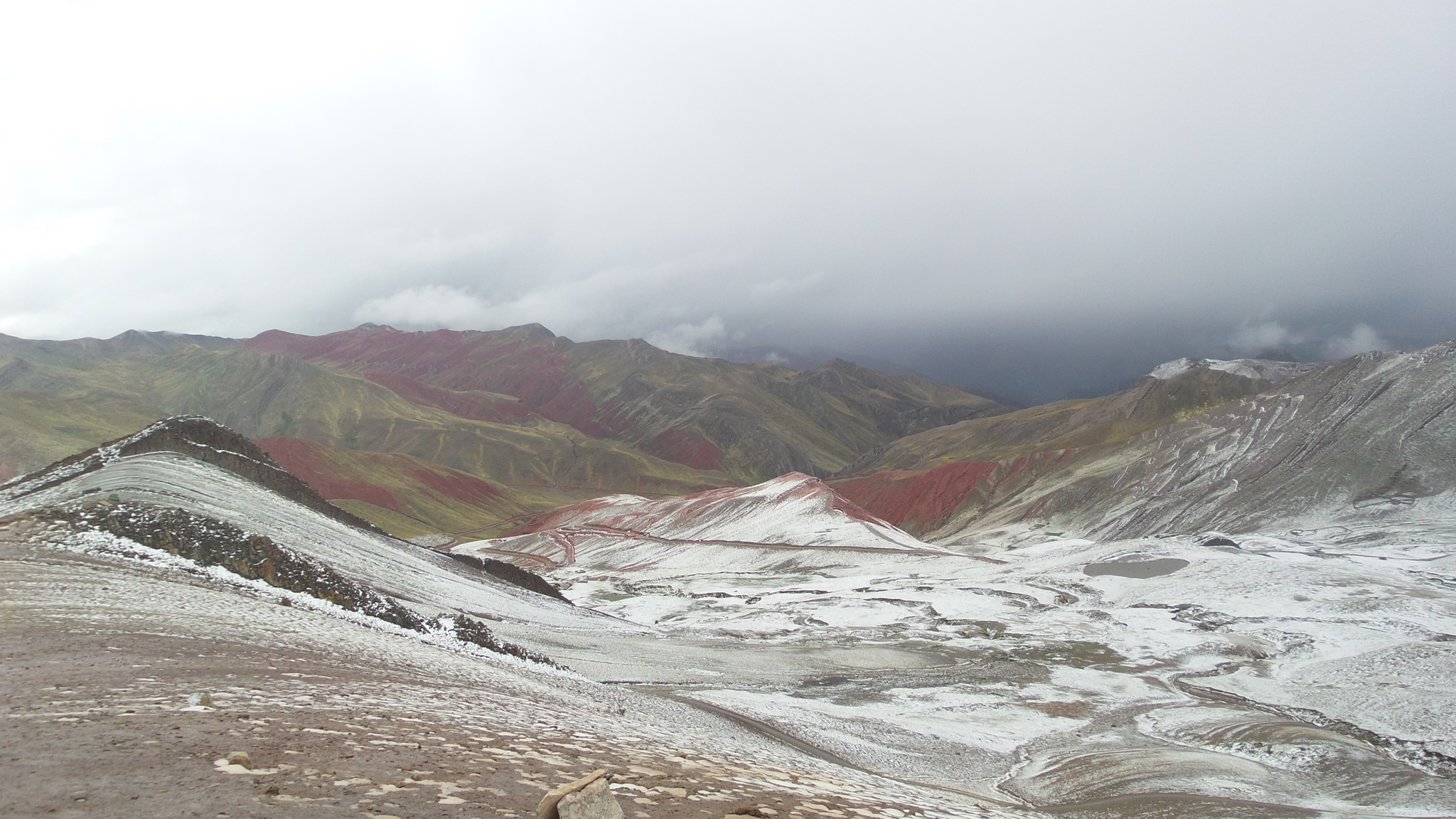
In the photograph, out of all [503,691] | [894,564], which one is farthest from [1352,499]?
[503,691]

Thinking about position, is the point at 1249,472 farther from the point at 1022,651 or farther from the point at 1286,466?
the point at 1022,651

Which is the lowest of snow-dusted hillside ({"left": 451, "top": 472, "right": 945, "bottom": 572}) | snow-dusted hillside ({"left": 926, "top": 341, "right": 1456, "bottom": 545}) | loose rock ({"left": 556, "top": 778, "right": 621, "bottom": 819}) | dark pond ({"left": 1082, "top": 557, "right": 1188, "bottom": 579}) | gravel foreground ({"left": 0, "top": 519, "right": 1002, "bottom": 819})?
snow-dusted hillside ({"left": 451, "top": 472, "right": 945, "bottom": 572})

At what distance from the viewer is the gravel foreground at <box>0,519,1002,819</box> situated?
729 cm

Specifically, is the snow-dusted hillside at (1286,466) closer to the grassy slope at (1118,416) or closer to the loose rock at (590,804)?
the grassy slope at (1118,416)

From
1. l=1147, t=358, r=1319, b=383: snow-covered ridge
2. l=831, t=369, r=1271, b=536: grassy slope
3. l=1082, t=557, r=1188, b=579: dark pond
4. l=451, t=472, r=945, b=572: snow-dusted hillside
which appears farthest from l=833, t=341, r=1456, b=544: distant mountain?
l=1147, t=358, r=1319, b=383: snow-covered ridge

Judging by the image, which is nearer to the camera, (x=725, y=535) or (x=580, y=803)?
(x=580, y=803)

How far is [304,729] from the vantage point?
31.6 feet

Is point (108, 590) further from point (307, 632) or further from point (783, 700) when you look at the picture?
point (783, 700)

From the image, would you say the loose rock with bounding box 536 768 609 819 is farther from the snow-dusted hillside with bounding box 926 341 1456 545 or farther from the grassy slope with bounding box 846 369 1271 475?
the grassy slope with bounding box 846 369 1271 475

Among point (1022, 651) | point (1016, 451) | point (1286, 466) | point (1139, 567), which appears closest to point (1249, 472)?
point (1286, 466)

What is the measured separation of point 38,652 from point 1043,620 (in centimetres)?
4237

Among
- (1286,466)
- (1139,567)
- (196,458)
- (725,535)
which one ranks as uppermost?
(1286,466)

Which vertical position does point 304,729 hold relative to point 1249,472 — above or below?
below

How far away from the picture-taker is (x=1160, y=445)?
9338cm
